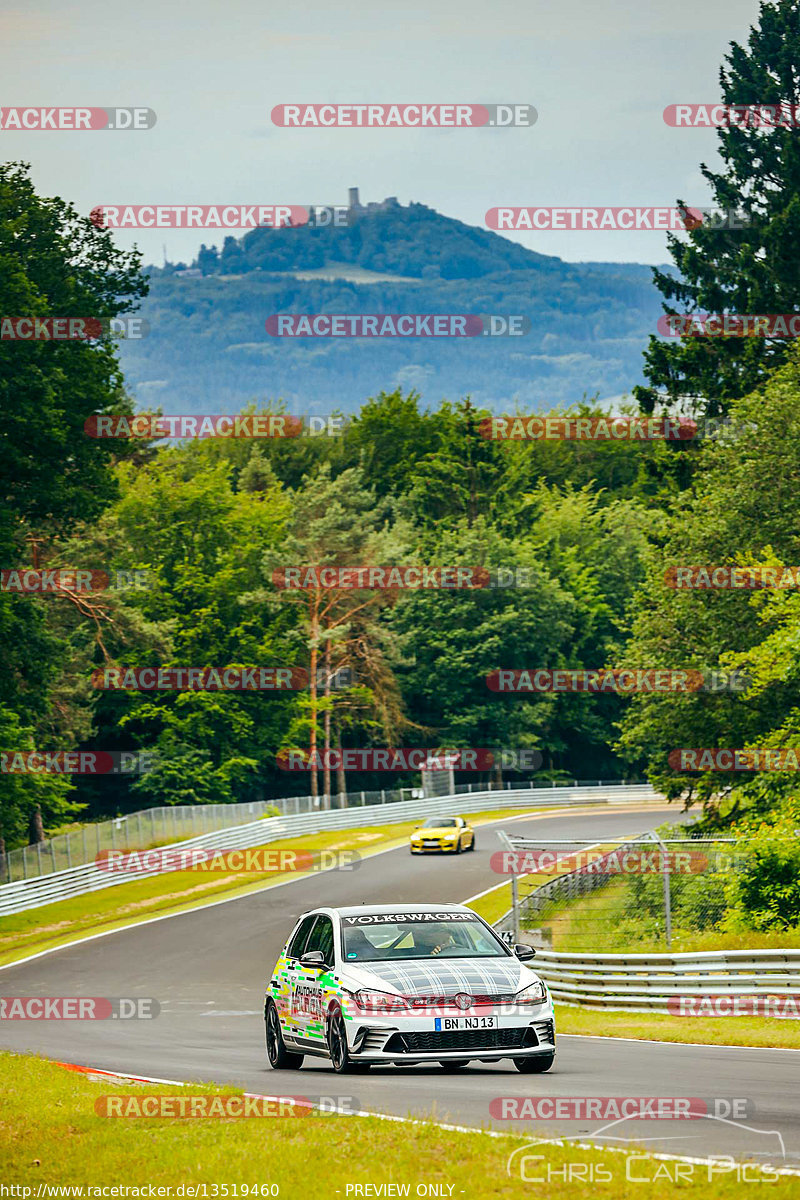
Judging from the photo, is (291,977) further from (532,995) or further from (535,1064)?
(532,995)

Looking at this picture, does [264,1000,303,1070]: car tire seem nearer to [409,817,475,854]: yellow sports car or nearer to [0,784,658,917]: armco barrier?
[0,784,658,917]: armco barrier

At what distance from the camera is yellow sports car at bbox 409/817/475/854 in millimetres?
53438

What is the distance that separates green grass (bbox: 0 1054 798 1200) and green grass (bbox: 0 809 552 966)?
27.9m

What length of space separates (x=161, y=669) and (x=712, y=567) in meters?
43.1

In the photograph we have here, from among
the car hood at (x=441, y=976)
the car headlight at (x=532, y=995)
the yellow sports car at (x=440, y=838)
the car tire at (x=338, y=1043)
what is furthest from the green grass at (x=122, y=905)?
the car headlight at (x=532, y=995)

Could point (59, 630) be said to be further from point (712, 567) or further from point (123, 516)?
point (712, 567)

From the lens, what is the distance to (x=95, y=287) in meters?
48.8

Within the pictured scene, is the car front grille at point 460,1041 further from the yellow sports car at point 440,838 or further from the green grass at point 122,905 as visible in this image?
the yellow sports car at point 440,838

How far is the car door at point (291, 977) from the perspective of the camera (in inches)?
577

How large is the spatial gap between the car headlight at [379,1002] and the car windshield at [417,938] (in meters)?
0.75

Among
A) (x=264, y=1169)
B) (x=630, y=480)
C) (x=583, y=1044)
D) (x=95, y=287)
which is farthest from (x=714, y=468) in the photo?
(x=630, y=480)

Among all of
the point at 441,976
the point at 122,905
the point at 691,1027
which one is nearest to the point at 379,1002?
the point at 441,976

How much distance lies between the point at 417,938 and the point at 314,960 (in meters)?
0.97

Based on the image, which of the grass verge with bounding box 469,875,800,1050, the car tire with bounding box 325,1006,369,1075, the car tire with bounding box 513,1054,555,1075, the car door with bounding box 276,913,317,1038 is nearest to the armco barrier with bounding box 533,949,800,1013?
the grass verge with bounding box 469,875,800,1050
